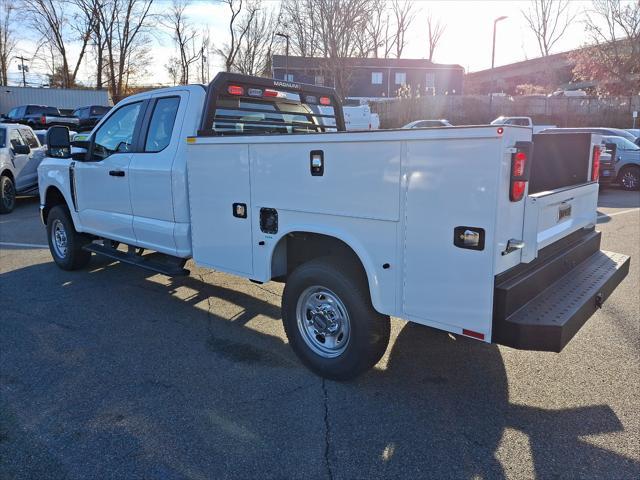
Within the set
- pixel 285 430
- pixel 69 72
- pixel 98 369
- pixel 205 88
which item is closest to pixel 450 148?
pixel 285 430

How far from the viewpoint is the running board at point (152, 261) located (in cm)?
504

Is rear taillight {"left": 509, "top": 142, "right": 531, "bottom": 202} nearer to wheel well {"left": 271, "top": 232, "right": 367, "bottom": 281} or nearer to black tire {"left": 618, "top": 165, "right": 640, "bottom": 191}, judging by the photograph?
wheel well {"left": 271, "top": 232, "right": 367, "bottom": 281}

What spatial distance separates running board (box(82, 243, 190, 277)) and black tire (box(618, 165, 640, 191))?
14.4 m

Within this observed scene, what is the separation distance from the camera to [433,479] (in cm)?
275

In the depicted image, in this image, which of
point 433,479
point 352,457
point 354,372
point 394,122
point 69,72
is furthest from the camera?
point 69,72

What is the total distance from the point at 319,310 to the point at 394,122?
111 ft

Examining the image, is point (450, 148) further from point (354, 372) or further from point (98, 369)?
point (98, 369)

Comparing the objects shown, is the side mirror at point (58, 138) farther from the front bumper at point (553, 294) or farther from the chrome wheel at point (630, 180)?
the chrome wheel at point (630, 180)

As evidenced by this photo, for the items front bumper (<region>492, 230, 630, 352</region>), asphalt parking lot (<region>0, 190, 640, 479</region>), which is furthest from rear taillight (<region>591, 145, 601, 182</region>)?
asphalt parking lot (<region>0, 190, 640, 479</region>)

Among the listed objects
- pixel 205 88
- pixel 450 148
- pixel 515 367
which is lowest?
pixel 515 367

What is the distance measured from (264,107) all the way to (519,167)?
3.31m

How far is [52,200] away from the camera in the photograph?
23.3 feet

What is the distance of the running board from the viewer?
5035 mm

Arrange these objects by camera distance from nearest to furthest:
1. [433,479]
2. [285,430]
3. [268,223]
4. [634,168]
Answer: [433,479], [285,430], [268,223], [634,168]
